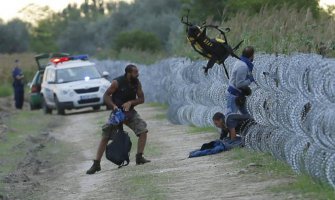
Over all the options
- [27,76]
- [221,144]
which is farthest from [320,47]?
[27,76]

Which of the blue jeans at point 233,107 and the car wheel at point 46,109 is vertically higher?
the blue jeans at point 233,107

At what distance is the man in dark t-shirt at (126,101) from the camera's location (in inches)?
671

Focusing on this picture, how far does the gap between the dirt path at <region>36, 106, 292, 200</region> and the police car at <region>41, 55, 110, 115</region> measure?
12026mm

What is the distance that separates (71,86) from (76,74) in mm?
951

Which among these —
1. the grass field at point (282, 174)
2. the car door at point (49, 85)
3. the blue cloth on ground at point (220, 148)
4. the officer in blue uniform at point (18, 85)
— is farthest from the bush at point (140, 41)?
the grass field at point (282, 174)

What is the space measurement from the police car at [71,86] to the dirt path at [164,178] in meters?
12.0

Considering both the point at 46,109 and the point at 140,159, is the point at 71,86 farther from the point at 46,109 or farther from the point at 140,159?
the point at 140,159

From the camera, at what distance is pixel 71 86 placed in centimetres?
3525

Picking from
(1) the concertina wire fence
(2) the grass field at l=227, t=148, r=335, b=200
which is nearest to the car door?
(1) the concertina wire fence

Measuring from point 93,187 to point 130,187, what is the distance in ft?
3.29

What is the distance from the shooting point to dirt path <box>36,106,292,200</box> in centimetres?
1310

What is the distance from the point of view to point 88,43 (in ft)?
339

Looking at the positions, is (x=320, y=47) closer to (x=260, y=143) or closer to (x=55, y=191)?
(x=260, y=143)

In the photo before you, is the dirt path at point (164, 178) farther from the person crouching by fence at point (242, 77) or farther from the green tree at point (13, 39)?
the green tree at point (13, 39)
